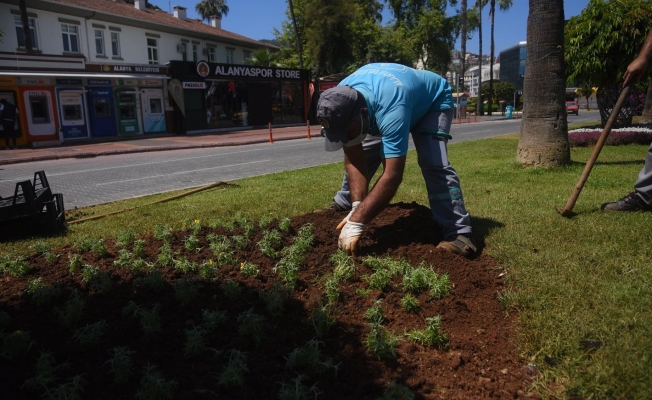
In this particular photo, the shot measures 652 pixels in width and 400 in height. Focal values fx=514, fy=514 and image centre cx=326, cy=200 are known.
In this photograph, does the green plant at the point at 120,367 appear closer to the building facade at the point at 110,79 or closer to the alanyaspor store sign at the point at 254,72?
the building facade at the point at 110,79

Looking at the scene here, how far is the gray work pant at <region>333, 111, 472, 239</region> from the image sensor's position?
402cm

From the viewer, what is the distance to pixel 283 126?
34.9 metres

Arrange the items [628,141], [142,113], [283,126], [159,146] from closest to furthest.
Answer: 1. [628,141]
2. [159,146]
3. [142,113]
4. [283,126]

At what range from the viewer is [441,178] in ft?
13.3

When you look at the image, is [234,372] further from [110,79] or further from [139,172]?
[110,79]

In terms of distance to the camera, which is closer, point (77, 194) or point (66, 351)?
point (66, 351)

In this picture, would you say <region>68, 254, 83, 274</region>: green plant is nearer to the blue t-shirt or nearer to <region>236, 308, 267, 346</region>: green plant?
<region>236, 308, 267, 346</region>: green plant

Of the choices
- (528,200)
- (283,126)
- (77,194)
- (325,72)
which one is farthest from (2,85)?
(325,72)

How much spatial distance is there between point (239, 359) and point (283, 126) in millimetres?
33155

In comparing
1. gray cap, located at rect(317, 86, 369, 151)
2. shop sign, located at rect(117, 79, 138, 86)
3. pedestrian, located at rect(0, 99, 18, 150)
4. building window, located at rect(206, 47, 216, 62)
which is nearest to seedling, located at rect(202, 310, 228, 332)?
gray cap, located at rect(317, 86, 369, 151)

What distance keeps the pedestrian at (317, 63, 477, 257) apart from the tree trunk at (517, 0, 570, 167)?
4849 millimetres

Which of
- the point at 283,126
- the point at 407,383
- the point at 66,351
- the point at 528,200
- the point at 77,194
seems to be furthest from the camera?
the point at 283,126

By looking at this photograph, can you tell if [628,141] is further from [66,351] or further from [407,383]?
[66,351]

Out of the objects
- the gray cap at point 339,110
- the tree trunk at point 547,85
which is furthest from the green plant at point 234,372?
the tree trunk at point 547,85
